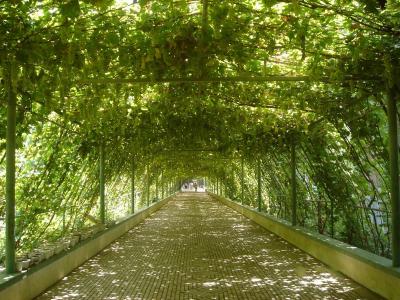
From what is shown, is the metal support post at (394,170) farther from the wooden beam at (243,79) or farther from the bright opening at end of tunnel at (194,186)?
the bright opening at end of tunnel at (194,186)

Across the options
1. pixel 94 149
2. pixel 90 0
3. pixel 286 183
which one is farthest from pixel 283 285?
pixel 286 183

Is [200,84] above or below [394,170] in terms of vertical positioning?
above

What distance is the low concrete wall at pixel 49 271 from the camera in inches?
174

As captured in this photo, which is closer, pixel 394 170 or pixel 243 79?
pixel 394 170

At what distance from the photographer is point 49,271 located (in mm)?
5449

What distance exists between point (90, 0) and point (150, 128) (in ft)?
25.5

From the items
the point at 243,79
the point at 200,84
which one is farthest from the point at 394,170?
the point at 200,84

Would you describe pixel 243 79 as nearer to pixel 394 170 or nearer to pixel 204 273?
pixel 394 170

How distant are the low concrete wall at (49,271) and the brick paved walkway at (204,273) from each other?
111 millimetres

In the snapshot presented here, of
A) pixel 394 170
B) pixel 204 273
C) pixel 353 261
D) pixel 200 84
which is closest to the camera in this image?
pixel 394 170

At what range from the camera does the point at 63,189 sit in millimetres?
9945

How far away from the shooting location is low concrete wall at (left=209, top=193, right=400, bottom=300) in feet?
15.6

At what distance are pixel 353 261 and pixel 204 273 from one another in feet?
5.89

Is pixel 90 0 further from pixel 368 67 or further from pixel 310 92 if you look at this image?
pixel 310 92
